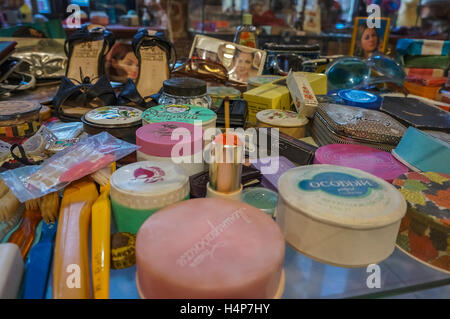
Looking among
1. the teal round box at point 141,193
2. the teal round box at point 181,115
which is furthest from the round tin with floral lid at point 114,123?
the teal round box at point 141,193

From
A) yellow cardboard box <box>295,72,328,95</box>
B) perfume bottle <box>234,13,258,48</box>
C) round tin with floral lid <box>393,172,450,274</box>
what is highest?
perfume bottle <box>234,13,258,48</box>

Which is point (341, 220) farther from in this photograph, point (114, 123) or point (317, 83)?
point (317, 83)

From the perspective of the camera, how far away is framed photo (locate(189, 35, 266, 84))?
129 centimetres

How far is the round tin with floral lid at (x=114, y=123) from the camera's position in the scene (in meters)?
0.75

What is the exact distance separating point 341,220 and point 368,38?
140cm

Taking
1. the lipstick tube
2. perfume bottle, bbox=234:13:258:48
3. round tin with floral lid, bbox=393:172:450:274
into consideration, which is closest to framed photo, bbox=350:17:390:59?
perfume bottle, bbox=234:13:258:48

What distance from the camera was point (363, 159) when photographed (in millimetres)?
681

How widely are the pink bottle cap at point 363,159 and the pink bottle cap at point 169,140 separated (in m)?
0.25

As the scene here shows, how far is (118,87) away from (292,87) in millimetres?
681

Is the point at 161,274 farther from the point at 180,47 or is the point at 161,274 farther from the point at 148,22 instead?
the point at 148,22

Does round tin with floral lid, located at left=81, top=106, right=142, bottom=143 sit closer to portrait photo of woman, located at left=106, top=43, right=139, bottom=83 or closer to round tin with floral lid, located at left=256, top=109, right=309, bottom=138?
round tin with floral lid, located at left=256, top=109, right=309, bottom=138

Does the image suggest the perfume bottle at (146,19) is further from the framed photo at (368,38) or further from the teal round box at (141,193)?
the teal round box at (141,193)

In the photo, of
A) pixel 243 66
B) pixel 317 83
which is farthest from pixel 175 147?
pixel 243 66

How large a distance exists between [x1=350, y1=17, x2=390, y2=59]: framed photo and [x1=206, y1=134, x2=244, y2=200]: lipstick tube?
1314 millimetres
